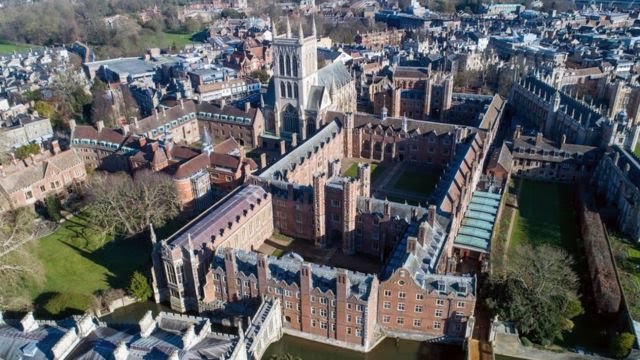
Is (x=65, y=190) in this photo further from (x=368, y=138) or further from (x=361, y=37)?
(x=361, y=37)

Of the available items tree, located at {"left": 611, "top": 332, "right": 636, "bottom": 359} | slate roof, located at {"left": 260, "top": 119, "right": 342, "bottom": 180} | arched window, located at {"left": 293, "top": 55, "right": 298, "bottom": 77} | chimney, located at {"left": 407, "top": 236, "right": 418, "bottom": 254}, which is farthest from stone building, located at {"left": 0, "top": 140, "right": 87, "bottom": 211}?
tree, located at {"left": 611, "top": 332, "right": 636, "bottom": 359}

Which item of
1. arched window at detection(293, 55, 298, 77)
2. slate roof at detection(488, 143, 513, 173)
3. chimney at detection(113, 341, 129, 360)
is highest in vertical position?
arched window at detection(293, 55, 298, 77)

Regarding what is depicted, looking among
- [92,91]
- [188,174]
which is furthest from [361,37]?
[188,174]

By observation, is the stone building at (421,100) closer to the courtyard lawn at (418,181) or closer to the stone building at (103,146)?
the courtyard lawn at (418,181)

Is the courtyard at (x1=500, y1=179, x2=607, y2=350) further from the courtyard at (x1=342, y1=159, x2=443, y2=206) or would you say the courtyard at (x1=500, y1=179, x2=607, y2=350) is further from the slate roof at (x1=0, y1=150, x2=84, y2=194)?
the slate roof at (x1=0, y1=150, x2=84, y2=194)

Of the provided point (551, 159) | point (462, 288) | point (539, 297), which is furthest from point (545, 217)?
point (462, 288)

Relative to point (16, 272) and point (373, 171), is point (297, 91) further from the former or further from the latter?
point (16, 272)

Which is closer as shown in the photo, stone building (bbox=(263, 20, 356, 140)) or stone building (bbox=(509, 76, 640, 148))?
stone building (bbox=(509, 76, 640, 148))

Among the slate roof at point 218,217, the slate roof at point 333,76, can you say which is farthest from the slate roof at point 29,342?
the slate roof at point 333,76
